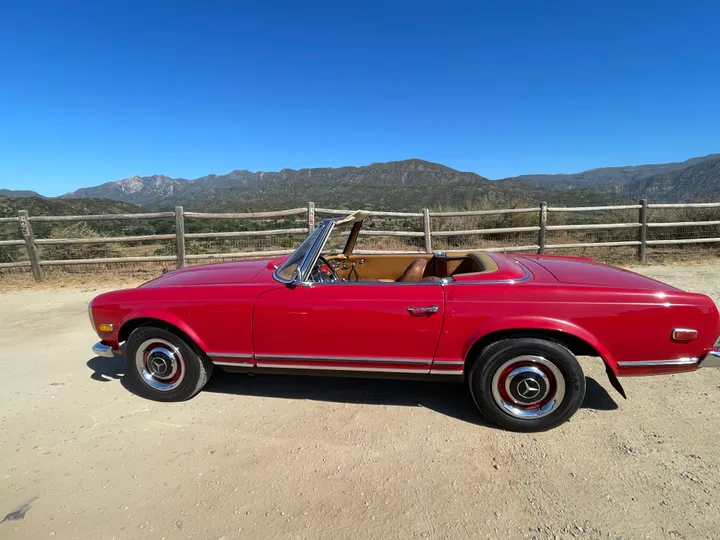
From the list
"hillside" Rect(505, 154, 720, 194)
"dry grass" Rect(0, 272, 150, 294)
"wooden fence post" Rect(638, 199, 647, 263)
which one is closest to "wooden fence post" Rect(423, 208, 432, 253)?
"wooden fence post" Rect(638, 199, 647, 263)

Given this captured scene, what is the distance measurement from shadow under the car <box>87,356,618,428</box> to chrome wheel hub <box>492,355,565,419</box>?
290 mm

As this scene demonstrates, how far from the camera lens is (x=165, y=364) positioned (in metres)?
3.07

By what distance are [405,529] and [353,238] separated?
266 centimetres

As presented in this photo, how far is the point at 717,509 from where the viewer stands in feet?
6.38

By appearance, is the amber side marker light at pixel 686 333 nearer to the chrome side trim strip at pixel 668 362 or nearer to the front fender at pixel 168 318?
the chrome side trim strip at pixel 668 362

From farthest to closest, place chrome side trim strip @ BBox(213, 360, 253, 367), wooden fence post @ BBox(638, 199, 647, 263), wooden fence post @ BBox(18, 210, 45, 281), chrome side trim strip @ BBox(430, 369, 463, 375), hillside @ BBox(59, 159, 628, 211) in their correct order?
1. hillside @ BBox(59, 159, 628, 211)
2. wooden fence post @ BBox(638, 199, 647, 263)
3. wooden fence post @ BBox(18, 210, 45, 281)
4. chrome side trim strip @ BBox(213, 360, 253, 367)
5. chrome side trim strip @ BBox(430, 369, 463, 375)

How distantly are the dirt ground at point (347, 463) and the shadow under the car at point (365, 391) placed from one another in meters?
0.02

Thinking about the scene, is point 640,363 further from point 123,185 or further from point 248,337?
point 123,185

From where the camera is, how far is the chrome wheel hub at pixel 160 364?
304 centimetres

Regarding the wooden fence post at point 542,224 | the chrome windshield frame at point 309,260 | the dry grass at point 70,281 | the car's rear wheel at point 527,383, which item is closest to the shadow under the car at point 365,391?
the car's rear wheel at point 527,383

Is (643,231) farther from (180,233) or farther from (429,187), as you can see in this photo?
(429,187)

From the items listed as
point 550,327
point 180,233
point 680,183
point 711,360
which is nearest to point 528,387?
point 550,327

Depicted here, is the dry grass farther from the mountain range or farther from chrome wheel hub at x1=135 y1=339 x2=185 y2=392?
the mountain range

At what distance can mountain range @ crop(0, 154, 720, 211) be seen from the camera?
134 ft
